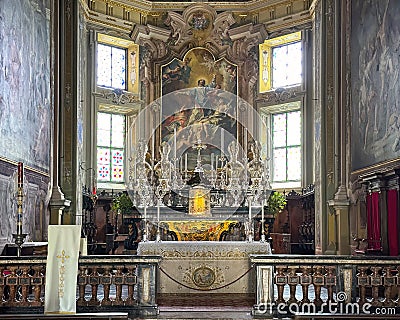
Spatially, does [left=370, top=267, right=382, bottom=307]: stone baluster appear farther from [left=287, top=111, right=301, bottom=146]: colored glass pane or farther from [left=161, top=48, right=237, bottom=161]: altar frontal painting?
[left=161, top=48, right=237, bottom=161]: altar frontal painting

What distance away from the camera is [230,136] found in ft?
75.2

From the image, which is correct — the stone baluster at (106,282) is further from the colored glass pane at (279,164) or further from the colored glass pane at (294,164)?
the colored glass pane at (279,164)

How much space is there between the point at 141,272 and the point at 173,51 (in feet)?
45.6

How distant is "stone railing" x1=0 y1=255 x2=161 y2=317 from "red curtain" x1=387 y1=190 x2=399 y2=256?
203 inches

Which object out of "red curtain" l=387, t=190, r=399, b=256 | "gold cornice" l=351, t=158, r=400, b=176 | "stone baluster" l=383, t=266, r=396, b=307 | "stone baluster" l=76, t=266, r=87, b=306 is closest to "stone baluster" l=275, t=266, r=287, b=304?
"stone baluster" l=383, t=266, r=396, b=307

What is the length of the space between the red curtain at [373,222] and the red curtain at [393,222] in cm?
40

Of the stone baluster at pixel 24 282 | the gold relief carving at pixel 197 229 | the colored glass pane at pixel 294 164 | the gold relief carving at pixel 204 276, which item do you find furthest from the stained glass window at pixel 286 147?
the stone baluster at pixel 24 282

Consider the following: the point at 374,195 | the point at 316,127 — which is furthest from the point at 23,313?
the point at 316,127

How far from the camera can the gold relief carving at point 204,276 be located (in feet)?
39.5

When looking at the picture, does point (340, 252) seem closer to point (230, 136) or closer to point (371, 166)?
point (371, 166)

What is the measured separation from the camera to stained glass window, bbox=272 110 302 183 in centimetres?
2208

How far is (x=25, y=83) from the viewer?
14.6 meters

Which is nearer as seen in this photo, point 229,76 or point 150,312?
point 150,312

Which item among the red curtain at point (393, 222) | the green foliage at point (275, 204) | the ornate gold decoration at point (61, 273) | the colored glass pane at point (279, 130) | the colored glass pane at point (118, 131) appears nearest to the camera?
the ornate gold decoration at point (61, 273)
